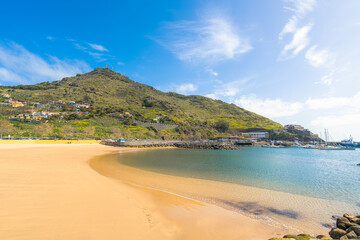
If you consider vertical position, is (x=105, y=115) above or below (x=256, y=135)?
above

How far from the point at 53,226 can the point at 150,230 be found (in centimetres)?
292

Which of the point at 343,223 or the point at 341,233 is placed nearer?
the point at 341,233

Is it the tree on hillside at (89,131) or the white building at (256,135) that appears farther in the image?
the white building at (256,135)

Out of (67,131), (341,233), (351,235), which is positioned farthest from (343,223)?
(67,131)

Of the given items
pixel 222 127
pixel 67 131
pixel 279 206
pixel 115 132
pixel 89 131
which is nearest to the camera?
pixel 279 206

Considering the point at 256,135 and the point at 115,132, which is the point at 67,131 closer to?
the point at 115,132

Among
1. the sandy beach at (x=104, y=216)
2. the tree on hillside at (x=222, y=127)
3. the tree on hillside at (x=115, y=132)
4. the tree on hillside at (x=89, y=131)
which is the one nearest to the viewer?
the sandy beach at (x=104, y=216)

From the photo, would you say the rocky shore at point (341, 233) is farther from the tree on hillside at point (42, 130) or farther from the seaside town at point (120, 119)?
the tree on hillside at point (42, 130)

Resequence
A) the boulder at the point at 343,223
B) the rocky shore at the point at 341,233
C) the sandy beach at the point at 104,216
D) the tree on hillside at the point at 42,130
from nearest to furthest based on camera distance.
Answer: the sandy beach at the point at 104,216 < the rocky shore at the point at 341,233 < the boulder at the point at 343,223 < the tree on hillside at the point at 42,130

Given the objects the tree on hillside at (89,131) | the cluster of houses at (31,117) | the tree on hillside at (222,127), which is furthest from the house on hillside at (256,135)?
the cluster of houses at (31,117)

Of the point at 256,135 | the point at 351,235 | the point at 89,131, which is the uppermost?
the point at 256,135

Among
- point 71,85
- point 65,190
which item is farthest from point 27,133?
point 71,85

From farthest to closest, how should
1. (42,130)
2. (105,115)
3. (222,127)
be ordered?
(222,127) → (105,115) → (42,130)

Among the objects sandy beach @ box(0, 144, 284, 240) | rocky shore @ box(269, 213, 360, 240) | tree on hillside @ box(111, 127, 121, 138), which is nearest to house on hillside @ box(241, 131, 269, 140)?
tree on hillside @ box(111, 127, 121, 138)
